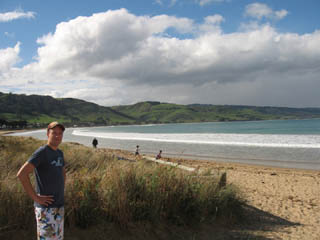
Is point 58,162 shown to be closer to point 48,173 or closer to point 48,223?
point 48,173

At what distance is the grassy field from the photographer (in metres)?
3.57

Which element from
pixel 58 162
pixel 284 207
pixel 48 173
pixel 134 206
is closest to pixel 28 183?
pixel 48 173

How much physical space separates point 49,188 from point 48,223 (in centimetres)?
38

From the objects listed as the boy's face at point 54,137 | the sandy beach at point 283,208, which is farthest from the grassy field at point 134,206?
the boy's face at point 54,137

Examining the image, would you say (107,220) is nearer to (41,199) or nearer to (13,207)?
(13,207)

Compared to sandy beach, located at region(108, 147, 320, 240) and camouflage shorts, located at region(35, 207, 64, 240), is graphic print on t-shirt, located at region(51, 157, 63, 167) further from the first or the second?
sandy beach, located at region(108, 147, 320, 240)

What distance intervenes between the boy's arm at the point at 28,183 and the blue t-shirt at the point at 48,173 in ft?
0.15

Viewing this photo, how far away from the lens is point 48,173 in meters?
2.53

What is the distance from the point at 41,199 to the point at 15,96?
8403 inches

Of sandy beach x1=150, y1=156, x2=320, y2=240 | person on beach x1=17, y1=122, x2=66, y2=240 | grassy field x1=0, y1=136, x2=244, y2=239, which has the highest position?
person on beach x1=17, y1=122, x2=66, y2=240

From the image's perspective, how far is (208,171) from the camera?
559cm

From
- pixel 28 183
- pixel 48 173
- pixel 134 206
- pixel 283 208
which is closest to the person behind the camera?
pixel 28 183

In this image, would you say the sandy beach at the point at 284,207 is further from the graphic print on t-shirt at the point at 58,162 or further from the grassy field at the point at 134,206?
the graphic print on t-shirt at the point at 58,162

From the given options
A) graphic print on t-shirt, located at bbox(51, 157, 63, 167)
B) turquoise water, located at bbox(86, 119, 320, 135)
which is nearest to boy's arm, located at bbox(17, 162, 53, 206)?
graphic print on t-shirt, located at bbox(51, 157, 63, 167)
